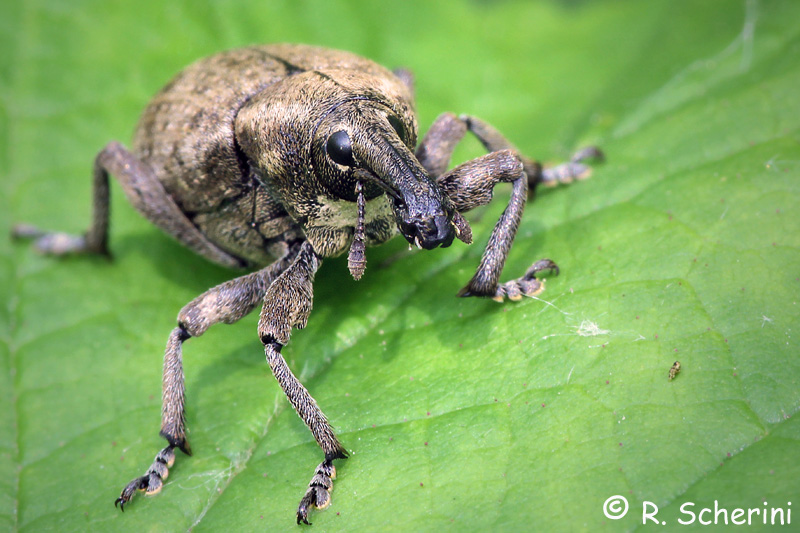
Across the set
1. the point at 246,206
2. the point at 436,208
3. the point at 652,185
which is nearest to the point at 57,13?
the point at 246,206

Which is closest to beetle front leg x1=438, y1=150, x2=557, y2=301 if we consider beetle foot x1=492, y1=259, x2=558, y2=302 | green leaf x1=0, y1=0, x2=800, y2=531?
beetle foot x1=492, y1=259, x2=558, y2=302

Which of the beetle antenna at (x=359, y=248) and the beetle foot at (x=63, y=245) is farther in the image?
the beetle foot at (x=63, y=245)

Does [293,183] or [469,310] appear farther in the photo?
[293,183]

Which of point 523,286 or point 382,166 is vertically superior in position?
point 382,166

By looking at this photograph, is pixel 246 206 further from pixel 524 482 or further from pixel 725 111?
pixel 725 111

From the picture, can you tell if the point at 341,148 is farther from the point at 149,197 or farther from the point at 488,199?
the point at 149,197

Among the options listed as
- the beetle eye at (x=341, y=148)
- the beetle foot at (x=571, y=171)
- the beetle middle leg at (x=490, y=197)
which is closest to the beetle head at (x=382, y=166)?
the beetle eye at (x=341, y=148)

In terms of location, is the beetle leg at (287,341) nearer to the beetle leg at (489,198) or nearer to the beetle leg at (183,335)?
the beetle leg at (183,335)

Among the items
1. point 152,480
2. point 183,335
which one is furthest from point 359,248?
point 152,480
